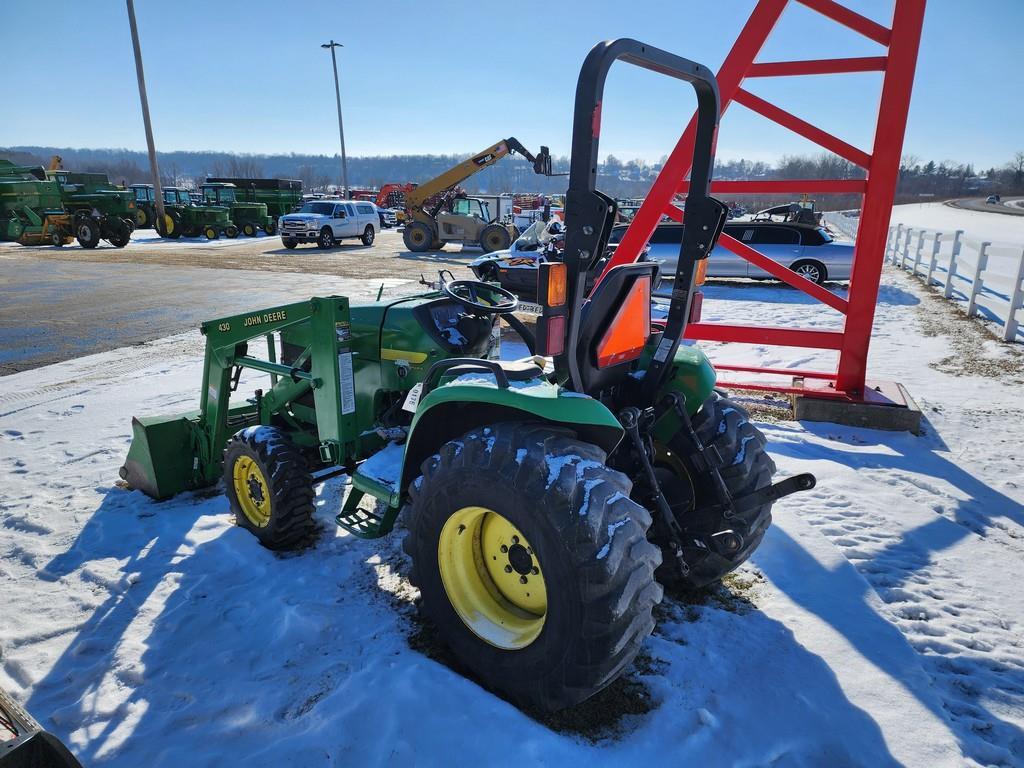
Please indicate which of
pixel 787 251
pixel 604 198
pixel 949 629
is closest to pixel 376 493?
pixel 604 198

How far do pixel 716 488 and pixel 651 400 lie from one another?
504 mm

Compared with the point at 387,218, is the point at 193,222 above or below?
above

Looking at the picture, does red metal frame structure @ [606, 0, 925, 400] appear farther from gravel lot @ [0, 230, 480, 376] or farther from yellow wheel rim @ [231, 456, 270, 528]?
gravel lot @ [0, 230, 480, 376]

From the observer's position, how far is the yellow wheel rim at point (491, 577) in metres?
2.54

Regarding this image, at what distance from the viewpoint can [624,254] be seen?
5816mm

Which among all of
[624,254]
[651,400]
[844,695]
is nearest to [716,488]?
[651,400]

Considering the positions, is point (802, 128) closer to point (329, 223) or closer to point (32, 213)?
point (329, 223)

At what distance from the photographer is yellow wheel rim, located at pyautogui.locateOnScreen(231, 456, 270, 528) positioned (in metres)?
3.69

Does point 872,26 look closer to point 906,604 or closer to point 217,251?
point 906,604

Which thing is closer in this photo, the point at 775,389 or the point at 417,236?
the point at 775,389

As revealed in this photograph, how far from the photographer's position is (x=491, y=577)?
2.71 metres

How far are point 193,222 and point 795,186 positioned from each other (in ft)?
92.1

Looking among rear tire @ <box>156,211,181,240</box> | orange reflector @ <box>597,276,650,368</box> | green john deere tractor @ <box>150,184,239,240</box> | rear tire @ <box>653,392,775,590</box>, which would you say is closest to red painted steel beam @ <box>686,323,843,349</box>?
rear tire @ <box>653,392,775,590</box>

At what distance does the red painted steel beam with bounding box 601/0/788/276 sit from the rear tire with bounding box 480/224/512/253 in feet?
56.4
